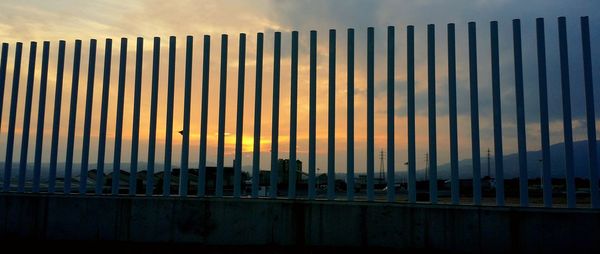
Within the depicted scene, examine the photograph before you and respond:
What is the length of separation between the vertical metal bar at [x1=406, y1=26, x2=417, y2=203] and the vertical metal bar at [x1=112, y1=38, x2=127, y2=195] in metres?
4.11

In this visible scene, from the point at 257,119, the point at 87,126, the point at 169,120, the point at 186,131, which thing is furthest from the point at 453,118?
the point at 87,126

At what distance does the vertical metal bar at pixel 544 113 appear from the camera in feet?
19.3

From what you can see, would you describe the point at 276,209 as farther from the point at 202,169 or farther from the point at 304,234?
the point at 202,169

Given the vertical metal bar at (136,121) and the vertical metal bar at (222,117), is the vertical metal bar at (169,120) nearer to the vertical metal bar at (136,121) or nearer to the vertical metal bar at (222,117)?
the vertical metal bar at (136,121)

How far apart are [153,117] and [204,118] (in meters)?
0.78

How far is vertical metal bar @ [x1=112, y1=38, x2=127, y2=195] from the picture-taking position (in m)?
6.94

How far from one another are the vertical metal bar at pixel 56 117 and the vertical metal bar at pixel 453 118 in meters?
5.69

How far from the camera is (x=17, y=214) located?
23.6 ft

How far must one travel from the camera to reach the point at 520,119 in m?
6.01

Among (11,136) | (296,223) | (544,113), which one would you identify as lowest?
(296,223)

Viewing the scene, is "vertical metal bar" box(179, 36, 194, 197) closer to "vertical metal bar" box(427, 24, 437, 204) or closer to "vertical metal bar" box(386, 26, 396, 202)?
"vertical metal bar" box(386, 26, 396, 202)

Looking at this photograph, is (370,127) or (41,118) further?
(41,118)

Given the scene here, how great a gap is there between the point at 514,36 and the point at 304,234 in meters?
3.75

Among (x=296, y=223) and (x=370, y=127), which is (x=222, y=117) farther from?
(x=370, y=127)
